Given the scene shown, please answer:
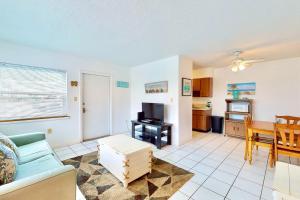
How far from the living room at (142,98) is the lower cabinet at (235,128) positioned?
1.3 inches

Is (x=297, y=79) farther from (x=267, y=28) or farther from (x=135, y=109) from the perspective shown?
(x=135, y=109)

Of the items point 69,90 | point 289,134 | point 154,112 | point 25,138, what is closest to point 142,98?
point 154,112

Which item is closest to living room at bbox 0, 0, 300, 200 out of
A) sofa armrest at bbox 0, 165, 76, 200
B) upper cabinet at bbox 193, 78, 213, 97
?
sofa armrest at bbox 0, 165, 76, 200

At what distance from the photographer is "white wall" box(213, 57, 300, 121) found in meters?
3.64

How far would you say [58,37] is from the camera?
2461mm

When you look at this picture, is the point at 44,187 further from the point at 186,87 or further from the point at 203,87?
the point at 203,87

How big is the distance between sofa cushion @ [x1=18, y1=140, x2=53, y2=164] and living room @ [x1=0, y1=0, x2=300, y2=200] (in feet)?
0.07

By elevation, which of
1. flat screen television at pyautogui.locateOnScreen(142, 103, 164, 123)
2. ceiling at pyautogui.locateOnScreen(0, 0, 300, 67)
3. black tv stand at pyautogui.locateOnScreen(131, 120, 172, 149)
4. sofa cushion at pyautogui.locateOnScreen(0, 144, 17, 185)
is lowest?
black tv stand at pyautogui.locateOnScreen(131, 120, 172, 149)

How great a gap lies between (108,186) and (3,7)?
8.54 feet

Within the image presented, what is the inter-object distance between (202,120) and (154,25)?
3708 mm

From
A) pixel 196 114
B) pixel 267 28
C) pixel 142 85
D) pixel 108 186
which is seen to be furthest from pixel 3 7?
pixel 196 114

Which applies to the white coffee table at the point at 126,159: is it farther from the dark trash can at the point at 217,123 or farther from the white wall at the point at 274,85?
the white wall at the point at 274,85

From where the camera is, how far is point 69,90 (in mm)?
3443

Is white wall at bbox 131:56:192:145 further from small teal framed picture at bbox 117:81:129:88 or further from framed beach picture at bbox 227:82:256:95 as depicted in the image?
framed beach picture at bbox 227:82:256:95
